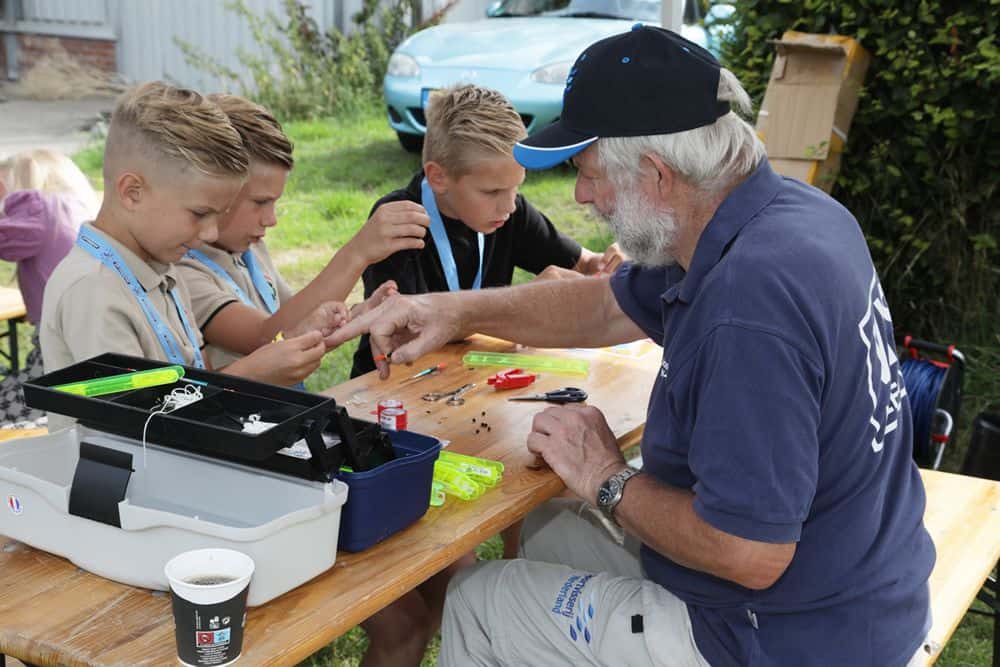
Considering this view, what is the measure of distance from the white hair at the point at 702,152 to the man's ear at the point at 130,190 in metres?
1.19

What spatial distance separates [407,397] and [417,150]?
305 inches

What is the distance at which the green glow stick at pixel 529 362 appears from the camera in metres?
3.26

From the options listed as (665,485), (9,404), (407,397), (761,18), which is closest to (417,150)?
(761,18)

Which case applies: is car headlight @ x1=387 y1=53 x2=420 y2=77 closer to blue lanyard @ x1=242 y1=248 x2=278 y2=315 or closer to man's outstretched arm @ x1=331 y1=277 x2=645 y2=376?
blue lanyard @ x1=242 y1=248 x2=278 y2=315

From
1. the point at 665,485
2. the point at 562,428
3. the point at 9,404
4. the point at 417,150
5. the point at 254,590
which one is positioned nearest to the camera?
the point at 254,590

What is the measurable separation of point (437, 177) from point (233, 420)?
1.93 m

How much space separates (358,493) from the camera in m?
1.94

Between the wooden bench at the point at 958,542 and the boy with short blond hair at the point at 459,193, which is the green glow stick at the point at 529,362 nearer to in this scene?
the boy with short blond hair at the point at 459,193

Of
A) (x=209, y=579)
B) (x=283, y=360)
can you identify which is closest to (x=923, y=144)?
(x=283, y=360)

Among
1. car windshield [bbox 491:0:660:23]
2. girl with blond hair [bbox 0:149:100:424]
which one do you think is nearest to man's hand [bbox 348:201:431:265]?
girl with blond hair [bbox 0:149:100:424]

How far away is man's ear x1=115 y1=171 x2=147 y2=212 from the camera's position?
2664 mm

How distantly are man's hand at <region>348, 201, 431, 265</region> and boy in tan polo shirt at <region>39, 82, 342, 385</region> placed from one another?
47 cm

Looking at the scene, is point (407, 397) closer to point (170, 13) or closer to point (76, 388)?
point (76, 388)

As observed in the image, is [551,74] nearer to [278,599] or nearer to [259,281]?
[259,281]
